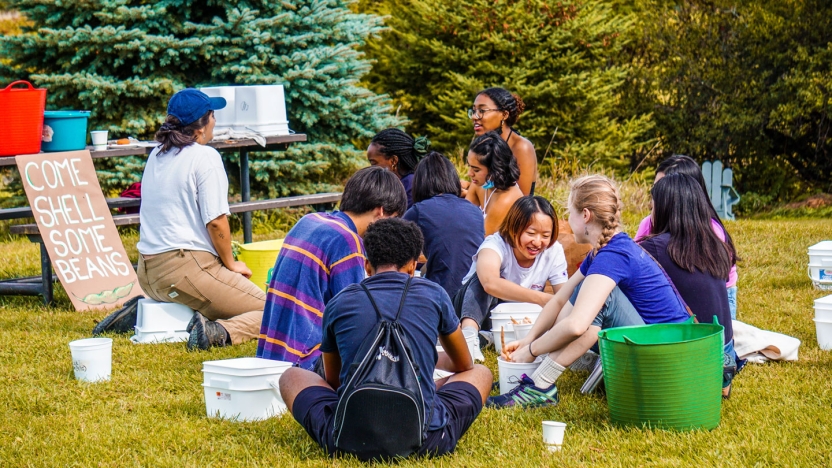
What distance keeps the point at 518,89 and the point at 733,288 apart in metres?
8.90

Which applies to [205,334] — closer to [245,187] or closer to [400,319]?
[400,319]

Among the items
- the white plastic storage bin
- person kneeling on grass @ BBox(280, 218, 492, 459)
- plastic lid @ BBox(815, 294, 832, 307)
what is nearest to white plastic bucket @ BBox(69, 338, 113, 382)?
person kneeling on grass @ BBox(280, 218, 492, 459)

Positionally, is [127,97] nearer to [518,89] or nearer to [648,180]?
[518,89]

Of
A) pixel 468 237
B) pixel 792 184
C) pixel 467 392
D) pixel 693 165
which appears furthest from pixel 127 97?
pixel 792 184

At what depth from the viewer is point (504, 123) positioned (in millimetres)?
7234

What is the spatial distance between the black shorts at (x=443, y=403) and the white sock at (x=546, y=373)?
2.07 ft

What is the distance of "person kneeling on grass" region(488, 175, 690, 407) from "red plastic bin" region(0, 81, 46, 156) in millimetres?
4508

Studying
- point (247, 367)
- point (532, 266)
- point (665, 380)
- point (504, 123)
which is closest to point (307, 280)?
point (247, 367)

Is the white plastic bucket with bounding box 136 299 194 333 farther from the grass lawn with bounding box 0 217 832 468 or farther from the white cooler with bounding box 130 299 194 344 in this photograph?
the grass lawn with bounding box 0 217 832 468

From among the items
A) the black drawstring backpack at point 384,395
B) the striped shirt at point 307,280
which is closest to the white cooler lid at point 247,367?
the striped shirt at point 307,280

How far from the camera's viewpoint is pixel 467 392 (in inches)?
144

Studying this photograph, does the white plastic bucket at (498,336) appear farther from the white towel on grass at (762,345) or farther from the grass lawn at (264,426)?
the white towel on grass at (762,345)

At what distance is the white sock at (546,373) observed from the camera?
4.23m

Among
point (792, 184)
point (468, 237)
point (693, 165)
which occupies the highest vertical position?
point (693, 165)
